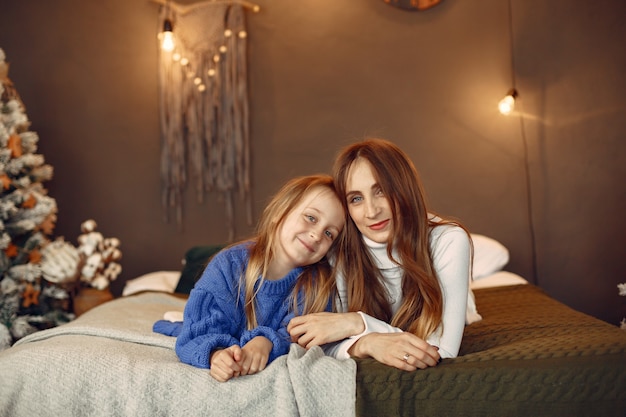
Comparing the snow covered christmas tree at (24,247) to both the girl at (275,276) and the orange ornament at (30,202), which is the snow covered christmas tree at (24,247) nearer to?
the orange ornament at (30,202)

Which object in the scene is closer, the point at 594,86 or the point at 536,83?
the point at 594,86

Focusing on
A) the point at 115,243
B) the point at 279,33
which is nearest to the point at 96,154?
the point at 115,243

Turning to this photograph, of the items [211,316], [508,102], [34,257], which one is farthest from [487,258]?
[34,257]

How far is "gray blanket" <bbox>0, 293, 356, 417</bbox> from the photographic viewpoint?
1.32 m

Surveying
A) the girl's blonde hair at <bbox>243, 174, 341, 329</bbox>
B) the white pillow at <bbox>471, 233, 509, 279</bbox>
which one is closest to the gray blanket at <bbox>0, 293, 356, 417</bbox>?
the girl's blonde hair at <bbox>243, 174, 341, 329</bbox>

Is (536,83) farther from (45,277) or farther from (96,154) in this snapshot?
(45,277)

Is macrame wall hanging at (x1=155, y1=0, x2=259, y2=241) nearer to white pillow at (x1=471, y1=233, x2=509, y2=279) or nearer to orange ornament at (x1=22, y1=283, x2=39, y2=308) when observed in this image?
orange ornament at (x1=22, y1=283, x2=39, y2=308)

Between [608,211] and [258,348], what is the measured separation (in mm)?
2526

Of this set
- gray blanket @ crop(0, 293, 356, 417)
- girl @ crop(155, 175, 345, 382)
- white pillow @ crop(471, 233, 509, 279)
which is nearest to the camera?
gray blanket @ crop(0, 293, 356, 417)

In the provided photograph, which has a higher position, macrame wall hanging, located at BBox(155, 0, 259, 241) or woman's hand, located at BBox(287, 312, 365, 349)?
macrame wall hanging, located at BBox(155, 0, 259, 241)

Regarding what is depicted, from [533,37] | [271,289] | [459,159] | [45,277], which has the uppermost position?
[533,37]

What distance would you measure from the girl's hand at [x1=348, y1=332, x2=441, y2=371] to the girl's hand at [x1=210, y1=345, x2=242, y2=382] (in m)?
0.33

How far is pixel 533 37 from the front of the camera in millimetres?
3488

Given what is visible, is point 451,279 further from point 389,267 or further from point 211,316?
point 211,316
